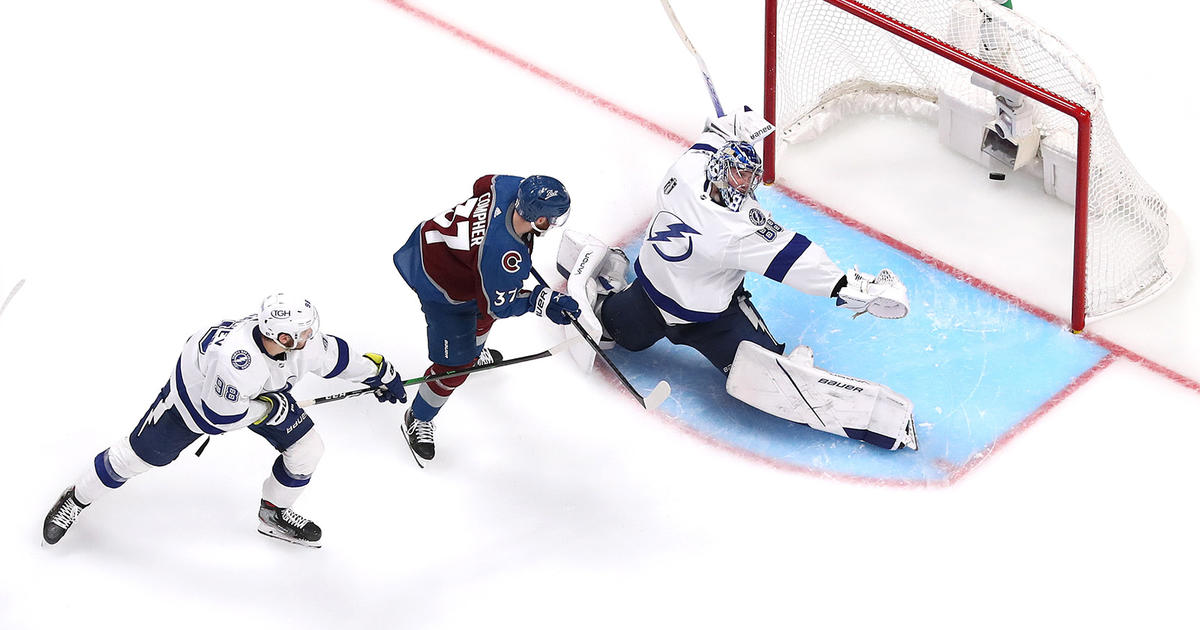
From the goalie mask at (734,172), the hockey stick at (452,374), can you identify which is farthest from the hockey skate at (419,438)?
the goalie mask at (734,172)

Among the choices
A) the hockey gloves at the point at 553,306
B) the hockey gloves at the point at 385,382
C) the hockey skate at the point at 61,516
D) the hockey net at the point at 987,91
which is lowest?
the hockey skate at the point at 61,516

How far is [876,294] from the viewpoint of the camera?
585 cm

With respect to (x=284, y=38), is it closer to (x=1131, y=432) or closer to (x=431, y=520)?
(x=431, y=520)

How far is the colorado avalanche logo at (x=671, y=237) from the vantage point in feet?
19.4

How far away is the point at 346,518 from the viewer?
241 inches

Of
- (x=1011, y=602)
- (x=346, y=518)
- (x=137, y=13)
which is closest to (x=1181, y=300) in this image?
(x=1011, y=602)

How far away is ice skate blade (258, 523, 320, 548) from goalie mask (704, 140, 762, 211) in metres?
1.89

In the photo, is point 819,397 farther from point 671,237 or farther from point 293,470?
point 293,470

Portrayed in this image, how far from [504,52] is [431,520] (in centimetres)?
297

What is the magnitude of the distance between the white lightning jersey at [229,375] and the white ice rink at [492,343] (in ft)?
2.43

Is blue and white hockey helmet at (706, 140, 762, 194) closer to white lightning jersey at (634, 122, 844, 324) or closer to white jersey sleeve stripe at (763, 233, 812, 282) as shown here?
white lightning jersey at (634, 122, 844, 324)

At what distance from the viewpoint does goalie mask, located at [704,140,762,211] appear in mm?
5816

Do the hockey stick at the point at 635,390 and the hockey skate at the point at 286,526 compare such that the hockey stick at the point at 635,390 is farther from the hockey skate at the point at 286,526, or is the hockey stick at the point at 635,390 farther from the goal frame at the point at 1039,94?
the goal frame at the point at 1039,94

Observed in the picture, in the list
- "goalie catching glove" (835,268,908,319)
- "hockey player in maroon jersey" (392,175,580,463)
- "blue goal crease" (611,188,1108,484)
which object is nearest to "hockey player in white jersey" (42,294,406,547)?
"hockey player in maroon jersey" (392,175,580,463)
